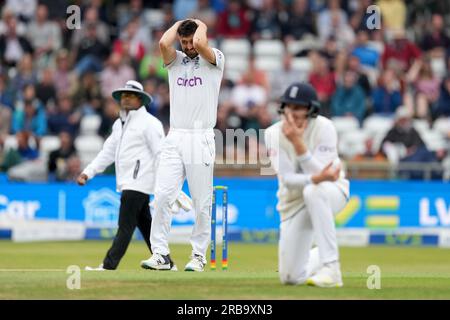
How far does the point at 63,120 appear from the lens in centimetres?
2283

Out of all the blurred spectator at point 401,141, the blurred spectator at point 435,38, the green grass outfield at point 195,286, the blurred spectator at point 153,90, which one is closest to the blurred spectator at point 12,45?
the blurred spectator at point 153,90

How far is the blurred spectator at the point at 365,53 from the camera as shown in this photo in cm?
2475

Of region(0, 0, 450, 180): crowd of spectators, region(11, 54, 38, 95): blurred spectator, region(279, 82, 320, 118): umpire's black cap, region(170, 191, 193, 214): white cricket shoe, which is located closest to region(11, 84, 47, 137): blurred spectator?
region(0, 0, 450, 180): crowd of spectators

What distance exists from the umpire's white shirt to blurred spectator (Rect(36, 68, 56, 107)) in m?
9.90

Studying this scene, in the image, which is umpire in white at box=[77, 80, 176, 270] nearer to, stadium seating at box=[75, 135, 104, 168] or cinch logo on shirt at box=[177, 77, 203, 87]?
cinch logo on shirt at box=[177, 77, 203, 87]

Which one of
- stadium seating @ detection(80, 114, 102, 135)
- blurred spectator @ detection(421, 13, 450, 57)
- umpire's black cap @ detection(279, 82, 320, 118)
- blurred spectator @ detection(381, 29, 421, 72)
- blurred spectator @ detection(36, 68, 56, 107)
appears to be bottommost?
umpire's black cap @ detection(279, 82, 320, 118)

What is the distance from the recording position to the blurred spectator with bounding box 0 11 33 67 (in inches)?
968

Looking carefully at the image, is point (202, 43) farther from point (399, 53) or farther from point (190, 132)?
point (399, 53)

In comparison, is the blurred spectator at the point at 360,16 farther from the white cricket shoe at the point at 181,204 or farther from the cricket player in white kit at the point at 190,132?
the cricket player in white kit at the point at 190,132

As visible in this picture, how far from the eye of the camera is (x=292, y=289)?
10125mm

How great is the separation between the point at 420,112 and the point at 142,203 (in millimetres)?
11075

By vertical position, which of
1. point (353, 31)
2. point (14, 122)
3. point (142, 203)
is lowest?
point (142, 203)
